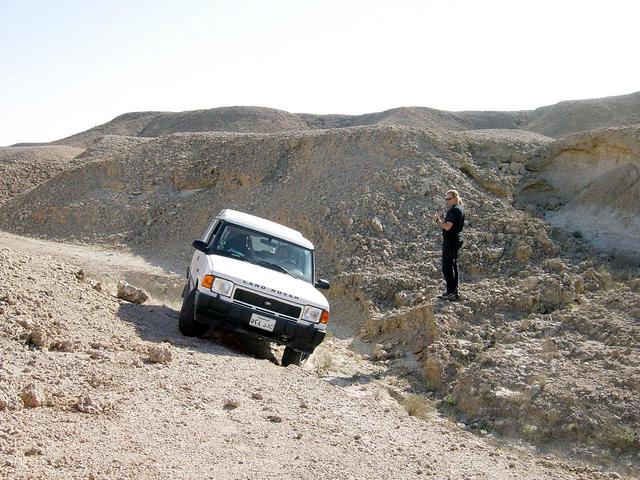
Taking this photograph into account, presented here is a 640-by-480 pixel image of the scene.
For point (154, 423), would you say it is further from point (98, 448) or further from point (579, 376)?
point (579, 376)

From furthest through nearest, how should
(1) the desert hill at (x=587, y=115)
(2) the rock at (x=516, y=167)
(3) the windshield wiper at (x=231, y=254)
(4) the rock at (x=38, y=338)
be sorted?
(1) the desert hill at (x=587, y=115), (2) the rock at (x=516, y=167), (3) the windshield wiper at (x=231, y=254), (4) the rock at (x=38, y=338)

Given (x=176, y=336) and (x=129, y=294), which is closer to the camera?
(x=176, y=336)

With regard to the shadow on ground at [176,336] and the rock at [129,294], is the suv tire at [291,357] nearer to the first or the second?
the shadow on ground at [176,336]

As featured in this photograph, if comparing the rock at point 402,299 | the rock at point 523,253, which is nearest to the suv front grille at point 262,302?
the rock at point 402,299

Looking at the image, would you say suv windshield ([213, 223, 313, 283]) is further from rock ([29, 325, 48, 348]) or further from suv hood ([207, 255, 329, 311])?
rock ([29, 325, 48, 348])

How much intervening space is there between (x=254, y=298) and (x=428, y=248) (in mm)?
Result: 8011

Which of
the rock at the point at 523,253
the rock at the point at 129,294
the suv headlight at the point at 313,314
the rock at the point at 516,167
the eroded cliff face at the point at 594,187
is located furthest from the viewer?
the rock at the point at 516,167

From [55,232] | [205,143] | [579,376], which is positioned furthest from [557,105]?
[579,376]

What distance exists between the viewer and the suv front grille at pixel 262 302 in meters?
8.45

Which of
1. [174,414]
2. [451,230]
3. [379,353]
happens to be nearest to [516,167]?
[451,230]

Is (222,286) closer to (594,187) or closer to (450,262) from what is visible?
(450,262)

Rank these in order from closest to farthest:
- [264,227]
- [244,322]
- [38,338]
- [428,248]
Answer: [38,338] < [244,322] < [264,227] < [428,248]

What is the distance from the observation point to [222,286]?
332 inches

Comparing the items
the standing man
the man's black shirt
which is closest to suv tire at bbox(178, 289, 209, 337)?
the standing man
